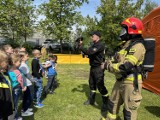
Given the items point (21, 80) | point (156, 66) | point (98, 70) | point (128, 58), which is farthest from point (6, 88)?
point (156, 66)

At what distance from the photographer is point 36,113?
20.4ft

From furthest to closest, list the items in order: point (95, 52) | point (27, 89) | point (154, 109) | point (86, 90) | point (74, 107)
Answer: point (86, 90) → point (154, 109) → point (74, 107) → point (95, 52) → point (27, 89)

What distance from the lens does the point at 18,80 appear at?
479 cm

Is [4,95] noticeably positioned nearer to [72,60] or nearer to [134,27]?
[134,27]

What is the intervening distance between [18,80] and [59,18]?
2496 cm

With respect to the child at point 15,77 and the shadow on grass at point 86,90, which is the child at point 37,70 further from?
the shadow on grass at point 86,90

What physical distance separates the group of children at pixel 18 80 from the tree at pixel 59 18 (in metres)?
21.1

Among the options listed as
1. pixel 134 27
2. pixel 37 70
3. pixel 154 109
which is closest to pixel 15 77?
pixel 37 70

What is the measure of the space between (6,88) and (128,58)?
6.69 feet

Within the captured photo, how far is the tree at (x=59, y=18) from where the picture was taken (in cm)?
2856

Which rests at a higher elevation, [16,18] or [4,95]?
[16,18]

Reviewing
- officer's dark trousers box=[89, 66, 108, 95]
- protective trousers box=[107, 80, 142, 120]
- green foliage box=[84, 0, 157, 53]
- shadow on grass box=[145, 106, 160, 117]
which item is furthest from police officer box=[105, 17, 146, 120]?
green foliage box=[84, 0, 157, 53]

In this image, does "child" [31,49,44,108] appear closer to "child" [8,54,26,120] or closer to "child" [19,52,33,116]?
"child" [19,52,33,116]

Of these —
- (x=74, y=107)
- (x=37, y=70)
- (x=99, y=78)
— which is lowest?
(x=74, y=107)
